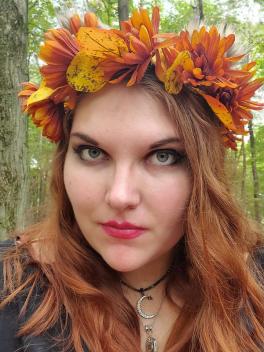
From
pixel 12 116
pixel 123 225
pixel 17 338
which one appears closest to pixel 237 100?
pixel 123 225

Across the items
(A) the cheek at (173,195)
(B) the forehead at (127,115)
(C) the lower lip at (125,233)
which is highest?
(B) the forehead at (127,115)

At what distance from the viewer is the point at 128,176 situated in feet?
4.87

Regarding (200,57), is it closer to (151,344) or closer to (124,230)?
(124,230)

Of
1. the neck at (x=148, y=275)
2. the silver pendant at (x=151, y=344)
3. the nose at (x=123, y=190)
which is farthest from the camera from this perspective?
the neck at (x=148, y=275)

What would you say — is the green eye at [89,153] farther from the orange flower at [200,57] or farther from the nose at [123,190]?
the orange flower at [200,57]

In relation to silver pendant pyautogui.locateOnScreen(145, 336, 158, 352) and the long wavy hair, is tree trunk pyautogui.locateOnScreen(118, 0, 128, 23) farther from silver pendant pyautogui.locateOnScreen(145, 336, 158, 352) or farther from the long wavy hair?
silver pendant pyautogui.locateOnScreen(145, 336, 158, 352)

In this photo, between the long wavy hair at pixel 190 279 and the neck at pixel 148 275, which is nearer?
the long wavy hair at pixel 190 279

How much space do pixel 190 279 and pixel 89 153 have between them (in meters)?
0.78

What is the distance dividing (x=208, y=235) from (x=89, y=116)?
Answer: 2.33 feet

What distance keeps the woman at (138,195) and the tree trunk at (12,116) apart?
1.09 meters

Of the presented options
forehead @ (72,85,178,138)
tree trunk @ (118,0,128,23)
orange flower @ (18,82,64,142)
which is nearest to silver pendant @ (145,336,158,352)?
forehead @ (72,85,178,138)

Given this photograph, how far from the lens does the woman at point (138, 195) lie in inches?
58.8

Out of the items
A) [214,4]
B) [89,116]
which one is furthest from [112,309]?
[214,4]

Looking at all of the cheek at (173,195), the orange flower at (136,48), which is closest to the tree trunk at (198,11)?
the orange flower at (136,48)
